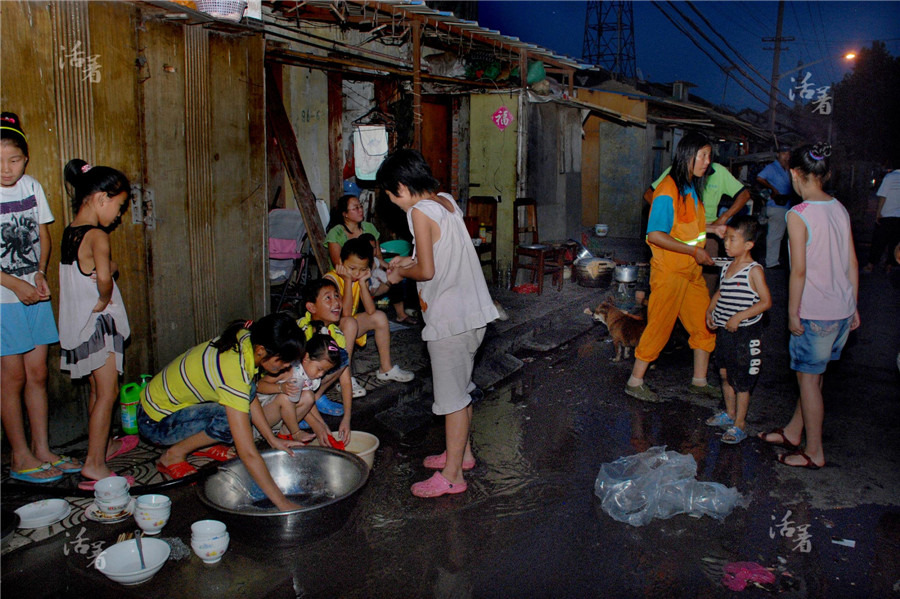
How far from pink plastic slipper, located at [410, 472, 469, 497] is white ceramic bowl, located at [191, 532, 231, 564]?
1.31 meters

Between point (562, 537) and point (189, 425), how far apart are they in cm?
244

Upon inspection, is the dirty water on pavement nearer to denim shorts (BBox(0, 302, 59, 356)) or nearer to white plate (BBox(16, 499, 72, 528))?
white plate (BBox(16, 499, 72, 528))

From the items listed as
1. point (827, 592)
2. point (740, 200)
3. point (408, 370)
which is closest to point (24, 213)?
point (408, 370)

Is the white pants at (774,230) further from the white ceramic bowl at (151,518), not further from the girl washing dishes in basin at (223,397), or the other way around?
the white ceramic bowl at (151,518)

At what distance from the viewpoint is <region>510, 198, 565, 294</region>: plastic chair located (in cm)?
1041

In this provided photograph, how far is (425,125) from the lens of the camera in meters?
11.4

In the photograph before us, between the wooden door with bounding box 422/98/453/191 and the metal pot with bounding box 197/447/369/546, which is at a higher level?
the wooden door with bounding box 422/98/453/191

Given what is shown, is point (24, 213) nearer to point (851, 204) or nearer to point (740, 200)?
point (740, 200)

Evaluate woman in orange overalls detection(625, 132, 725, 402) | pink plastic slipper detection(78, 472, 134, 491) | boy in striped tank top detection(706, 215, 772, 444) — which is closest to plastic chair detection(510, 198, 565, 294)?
woman in orange overalls detection(625, 132, 725, 402)

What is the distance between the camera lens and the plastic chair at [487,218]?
10461 millimetres

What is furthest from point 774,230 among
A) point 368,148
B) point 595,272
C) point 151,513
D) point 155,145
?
point 151,513

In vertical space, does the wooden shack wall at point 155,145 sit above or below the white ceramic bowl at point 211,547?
above

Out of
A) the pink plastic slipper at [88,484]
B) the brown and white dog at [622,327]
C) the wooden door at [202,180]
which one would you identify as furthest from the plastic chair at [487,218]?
the pink plastic slipper at [88,484]

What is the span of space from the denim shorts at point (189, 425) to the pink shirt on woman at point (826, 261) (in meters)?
3.98
